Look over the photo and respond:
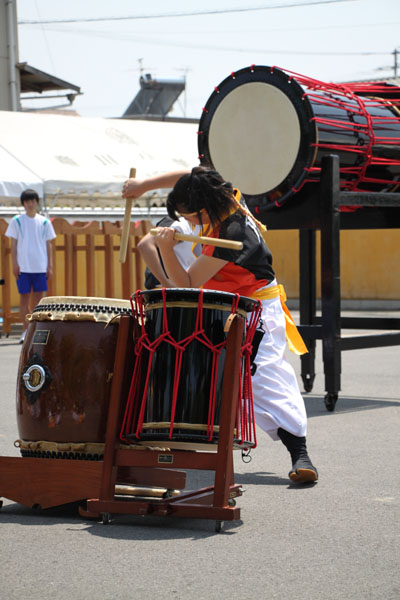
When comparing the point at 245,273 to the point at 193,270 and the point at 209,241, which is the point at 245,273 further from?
the point at 209,241

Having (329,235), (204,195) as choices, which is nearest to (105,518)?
(204,195)

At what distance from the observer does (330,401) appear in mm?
7586

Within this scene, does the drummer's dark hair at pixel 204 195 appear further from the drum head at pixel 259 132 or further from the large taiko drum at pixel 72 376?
the drum head at pixel 259 132

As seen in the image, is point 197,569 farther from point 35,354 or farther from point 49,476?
point 35,354

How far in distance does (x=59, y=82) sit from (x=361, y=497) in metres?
25.0

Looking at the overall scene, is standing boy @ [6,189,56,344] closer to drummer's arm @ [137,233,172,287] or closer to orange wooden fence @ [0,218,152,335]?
orange wooden fence @ [0,218,152,335]

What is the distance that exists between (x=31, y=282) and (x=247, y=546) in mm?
9065

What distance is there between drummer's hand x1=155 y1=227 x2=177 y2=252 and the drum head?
3.17m

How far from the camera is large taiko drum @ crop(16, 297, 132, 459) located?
451 cm

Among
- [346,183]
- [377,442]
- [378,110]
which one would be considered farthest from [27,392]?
[378,110]

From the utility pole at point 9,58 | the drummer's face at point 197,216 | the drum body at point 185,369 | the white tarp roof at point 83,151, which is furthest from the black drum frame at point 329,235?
the utility pole at point 9,58

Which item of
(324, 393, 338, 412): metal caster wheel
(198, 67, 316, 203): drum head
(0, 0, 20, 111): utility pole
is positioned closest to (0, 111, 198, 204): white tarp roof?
(198, 67, 316, 203): drum head

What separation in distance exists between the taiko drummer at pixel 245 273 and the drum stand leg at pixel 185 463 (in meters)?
0.44

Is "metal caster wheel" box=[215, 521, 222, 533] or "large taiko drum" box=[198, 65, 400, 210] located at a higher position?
"large taiko drum" box=[198, 65, 400, 210]
